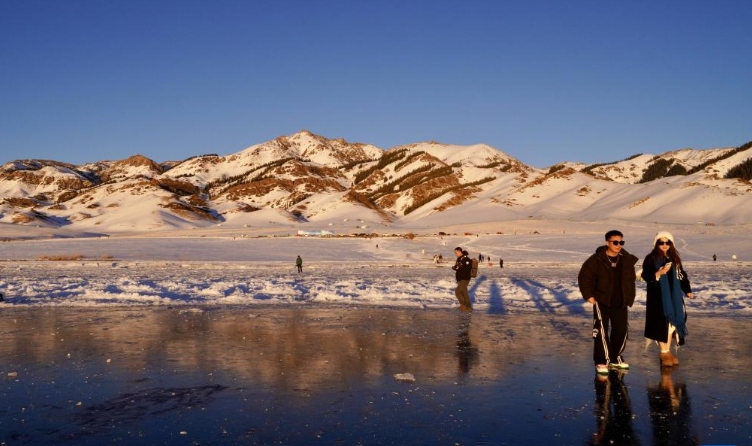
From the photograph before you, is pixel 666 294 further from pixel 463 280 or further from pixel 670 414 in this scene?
pixel 463 280

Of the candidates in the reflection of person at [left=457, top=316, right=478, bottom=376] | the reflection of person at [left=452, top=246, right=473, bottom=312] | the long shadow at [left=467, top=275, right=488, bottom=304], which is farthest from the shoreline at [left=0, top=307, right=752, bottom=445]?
the long shadow at [left=467, top=275, right=488, bottom=304]

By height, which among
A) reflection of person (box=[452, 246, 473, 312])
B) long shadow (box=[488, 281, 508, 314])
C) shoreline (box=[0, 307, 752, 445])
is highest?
reflection of person (box=[452, 246, 473, 312])

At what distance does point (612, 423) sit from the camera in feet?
25.3

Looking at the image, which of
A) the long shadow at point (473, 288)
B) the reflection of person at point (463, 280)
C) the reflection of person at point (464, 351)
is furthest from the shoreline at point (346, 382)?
the long shadow at point (473, 288)

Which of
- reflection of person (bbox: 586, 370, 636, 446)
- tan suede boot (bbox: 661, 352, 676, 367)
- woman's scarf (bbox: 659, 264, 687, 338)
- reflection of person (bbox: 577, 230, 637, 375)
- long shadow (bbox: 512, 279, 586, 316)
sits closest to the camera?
reflection of person (bbox: 586, 370, 636, 446)

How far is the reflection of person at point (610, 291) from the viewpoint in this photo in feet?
34.0

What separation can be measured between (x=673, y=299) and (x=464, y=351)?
3872 millimetres

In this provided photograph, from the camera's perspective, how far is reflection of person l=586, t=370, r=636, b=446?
7094 mm

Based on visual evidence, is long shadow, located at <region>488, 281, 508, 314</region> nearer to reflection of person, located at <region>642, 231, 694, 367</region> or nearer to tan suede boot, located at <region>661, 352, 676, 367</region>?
reflection of person, located at <region>642, 231, 694, 367</region>

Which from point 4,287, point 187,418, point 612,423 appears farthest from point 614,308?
point 4,287

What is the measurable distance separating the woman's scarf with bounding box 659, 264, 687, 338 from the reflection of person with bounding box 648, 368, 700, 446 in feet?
4.25

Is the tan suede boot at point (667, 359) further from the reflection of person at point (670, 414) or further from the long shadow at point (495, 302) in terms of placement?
the long shadow at point (495, 302)

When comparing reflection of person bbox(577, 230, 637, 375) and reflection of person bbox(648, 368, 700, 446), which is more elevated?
reflection of person bbox(577, 230, 637, 375)

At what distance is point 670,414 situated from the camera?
26.4 ft
